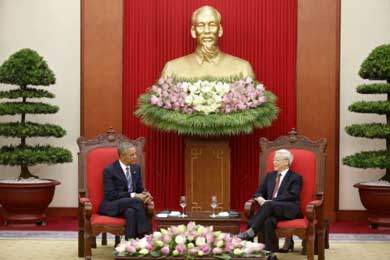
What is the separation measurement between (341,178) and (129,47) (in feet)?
9.98

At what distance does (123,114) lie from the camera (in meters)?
11.4

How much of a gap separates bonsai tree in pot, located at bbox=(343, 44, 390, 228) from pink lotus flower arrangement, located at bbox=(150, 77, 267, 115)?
46.8 inches

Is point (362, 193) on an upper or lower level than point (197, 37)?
lower

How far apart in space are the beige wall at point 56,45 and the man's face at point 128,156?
10.2 feet

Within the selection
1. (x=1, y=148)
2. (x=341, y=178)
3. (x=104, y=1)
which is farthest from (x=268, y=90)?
(x=1, y=148)

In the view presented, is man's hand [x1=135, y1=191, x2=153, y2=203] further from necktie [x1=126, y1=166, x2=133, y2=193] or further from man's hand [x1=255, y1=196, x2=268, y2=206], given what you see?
man's hand [x1=255, y1=196, x2=268, y2=206]

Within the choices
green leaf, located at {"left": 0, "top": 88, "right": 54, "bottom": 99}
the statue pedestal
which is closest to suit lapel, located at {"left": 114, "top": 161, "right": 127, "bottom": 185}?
the statue pedestal

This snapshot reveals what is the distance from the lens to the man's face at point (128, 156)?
837 cm

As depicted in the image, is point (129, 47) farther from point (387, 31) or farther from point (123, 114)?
point (387, 31)

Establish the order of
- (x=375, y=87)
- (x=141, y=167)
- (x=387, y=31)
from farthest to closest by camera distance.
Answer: (x=387, y=31)
(x=375, y=87)
(x=141, y=167)

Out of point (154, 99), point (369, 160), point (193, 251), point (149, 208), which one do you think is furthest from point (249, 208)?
point (369, 160)

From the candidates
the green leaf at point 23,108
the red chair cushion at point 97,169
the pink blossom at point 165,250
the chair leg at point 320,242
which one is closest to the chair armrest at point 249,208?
the chair leg at point 320,242

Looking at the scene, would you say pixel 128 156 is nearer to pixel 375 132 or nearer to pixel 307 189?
pixel 307 189

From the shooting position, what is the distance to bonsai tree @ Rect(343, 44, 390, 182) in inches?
408
